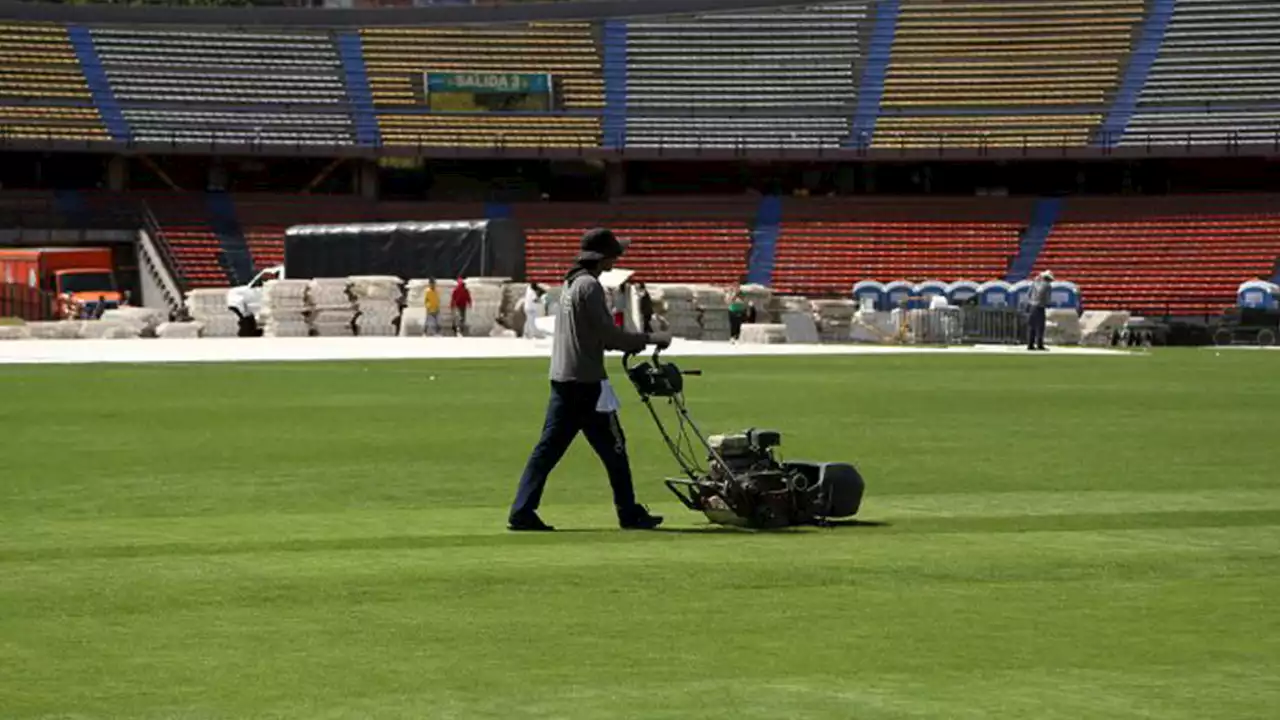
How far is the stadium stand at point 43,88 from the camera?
81688 mm

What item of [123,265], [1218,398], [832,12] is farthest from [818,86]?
[1218,398]

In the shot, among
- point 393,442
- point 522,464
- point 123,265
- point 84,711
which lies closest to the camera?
point 84,711

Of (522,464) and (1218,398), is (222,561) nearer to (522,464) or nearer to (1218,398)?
(522,464)

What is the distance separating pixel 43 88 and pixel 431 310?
2843 centimetres

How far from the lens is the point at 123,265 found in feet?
269

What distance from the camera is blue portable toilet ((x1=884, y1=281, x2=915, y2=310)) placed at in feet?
223

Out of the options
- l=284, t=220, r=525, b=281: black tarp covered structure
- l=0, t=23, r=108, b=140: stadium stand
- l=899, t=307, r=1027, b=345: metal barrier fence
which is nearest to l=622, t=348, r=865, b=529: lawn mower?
l=899, t=307, r=1027, b=345: metal barrier fence

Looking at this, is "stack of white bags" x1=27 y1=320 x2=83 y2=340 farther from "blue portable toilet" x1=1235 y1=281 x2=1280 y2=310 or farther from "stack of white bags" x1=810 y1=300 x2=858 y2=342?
"blue portable toilet" x1=1235 y1=281 x2=1280 y2=310

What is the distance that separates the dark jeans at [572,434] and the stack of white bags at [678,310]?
46.4m

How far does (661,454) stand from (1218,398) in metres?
12.3

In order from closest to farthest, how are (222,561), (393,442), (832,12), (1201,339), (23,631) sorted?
(23,631) < (222,561) < (393,442) < (1201,339) < (832,12)

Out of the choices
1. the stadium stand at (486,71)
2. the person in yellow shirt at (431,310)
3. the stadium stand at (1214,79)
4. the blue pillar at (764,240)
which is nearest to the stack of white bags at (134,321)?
the person in yellow shirt at (431,310)

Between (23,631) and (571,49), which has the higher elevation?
(571,49)

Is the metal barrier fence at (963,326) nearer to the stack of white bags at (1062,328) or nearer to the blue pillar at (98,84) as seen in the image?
the stack of white bags at (1062,328)
